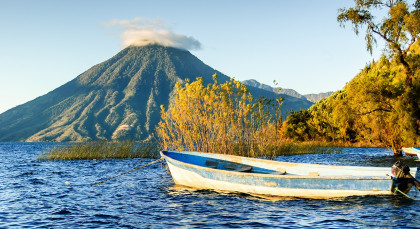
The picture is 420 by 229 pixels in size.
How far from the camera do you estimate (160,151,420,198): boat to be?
12086 millimetres

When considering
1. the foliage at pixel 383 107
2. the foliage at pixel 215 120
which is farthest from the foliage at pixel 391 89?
the foliage at pixel 215 120

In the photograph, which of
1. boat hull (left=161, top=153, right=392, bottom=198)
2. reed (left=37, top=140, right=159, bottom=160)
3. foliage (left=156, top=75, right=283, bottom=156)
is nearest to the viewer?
boat hull (left=161, top=153, right=392, bottom=198)

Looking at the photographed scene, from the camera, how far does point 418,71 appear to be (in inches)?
1122

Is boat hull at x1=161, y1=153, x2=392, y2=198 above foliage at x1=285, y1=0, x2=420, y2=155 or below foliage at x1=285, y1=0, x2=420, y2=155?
below

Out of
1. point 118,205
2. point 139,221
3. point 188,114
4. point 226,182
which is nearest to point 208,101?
point 188,114

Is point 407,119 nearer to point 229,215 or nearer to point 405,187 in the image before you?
point 405,187

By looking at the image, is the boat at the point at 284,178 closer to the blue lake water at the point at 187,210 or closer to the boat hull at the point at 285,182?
the boat hull at the point at 285,182

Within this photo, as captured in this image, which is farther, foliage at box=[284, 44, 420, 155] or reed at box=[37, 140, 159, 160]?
reed at box=[37, 140, 159, 160]

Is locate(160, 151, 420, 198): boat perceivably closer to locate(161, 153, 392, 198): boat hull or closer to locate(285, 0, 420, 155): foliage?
locate(161, 153, 392, 198): boat hull

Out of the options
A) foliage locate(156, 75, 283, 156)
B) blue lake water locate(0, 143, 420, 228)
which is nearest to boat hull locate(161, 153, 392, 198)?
blue lake water locate(0, 143, 420, 228)

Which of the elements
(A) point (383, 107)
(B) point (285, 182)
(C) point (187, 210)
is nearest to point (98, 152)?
(C) point (187, 210)

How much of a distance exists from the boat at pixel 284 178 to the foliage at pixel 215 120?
2.69 meters

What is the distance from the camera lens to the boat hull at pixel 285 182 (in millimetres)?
12008

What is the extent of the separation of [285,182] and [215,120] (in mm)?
7914
